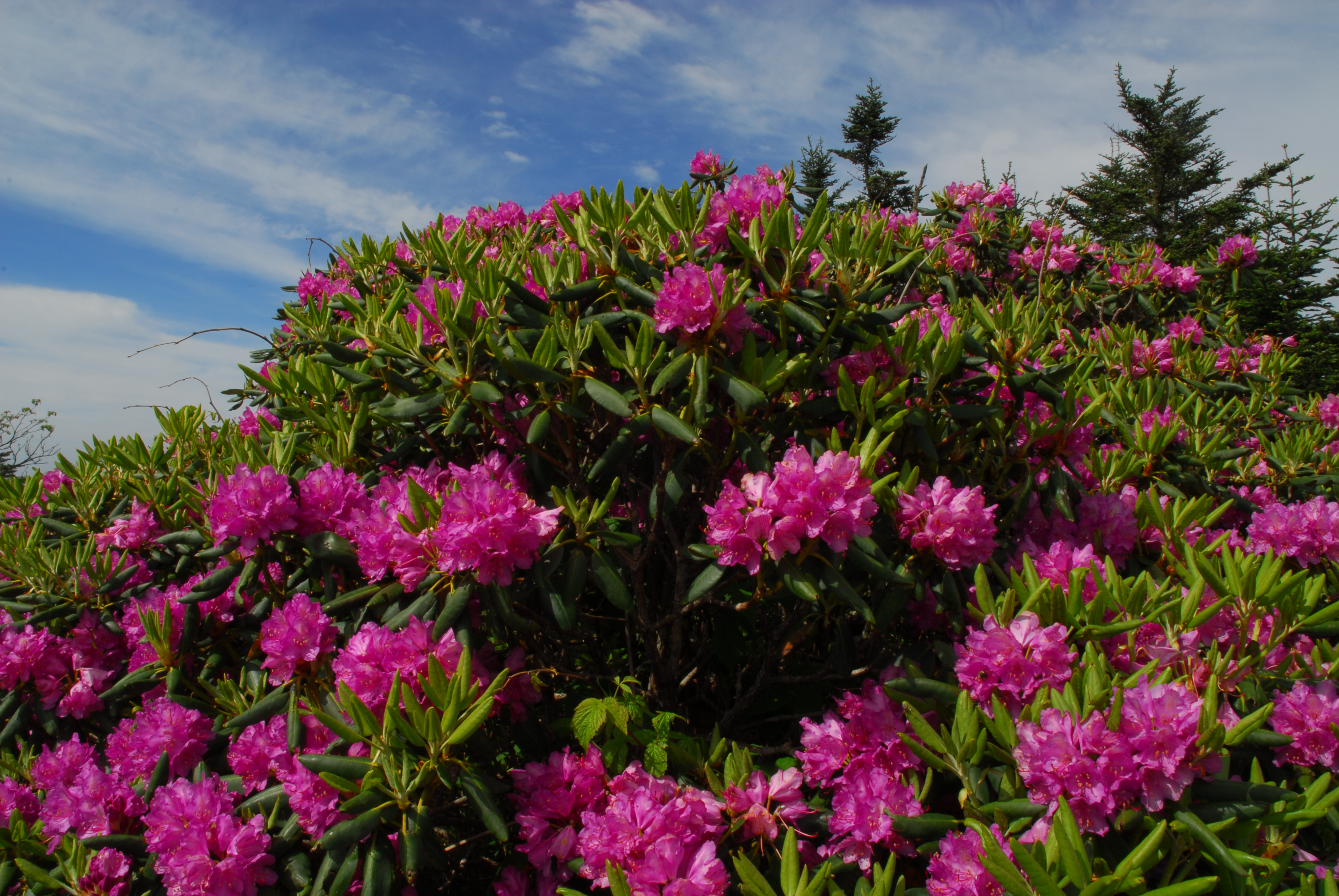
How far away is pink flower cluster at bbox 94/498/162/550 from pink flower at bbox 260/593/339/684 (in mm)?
1007

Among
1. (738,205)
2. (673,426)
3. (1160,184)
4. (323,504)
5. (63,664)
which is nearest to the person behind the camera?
(673,426)

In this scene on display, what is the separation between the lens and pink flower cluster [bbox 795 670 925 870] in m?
1.57

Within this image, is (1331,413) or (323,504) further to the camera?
(1331,413)

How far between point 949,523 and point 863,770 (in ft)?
1.99

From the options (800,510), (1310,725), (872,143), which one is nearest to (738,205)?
(800,510)

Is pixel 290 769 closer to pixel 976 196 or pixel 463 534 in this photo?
pixel 463 534

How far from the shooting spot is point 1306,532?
2.20 meters

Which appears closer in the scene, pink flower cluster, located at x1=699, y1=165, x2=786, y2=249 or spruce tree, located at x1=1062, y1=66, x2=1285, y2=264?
pink flower cluster, located at x1=699, y1=165, x2=786, y2=249

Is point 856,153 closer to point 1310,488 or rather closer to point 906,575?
point 1310,488

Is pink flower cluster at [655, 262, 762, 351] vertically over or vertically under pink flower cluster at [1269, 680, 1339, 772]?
over

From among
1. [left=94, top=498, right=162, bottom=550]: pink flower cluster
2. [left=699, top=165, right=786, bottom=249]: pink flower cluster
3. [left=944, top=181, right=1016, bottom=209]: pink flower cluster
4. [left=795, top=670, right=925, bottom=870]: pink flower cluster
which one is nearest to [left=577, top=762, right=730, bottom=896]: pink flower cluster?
[left=795, top=670, right=925, bottom=870]: pink flower cluster

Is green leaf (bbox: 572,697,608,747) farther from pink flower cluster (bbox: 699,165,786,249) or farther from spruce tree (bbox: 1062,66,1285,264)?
spruce tree (bbox: 1062,66,1285,264)

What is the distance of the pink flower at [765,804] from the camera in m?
1.65

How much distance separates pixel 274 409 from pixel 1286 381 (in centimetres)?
527
